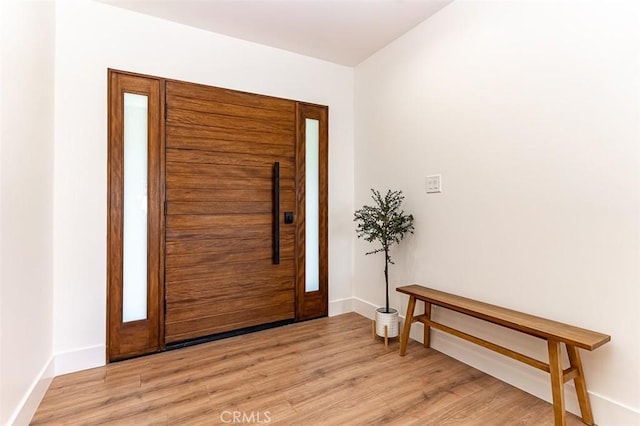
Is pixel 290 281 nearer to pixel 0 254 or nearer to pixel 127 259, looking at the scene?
pixel 127 259

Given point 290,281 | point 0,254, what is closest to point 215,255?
point 290,281

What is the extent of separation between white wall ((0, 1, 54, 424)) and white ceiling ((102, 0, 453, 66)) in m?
0.86

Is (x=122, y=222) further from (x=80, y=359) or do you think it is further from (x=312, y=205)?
(x=312, y=205)

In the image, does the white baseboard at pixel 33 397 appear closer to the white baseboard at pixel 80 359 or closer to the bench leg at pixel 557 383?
the white baseboard at pixel 80 359

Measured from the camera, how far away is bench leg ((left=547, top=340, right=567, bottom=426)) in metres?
1.55

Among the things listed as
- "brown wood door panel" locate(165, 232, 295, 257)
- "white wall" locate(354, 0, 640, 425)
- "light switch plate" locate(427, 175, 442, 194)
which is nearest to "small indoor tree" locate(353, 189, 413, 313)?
"white wall" locate(354, 0, 640, 425)

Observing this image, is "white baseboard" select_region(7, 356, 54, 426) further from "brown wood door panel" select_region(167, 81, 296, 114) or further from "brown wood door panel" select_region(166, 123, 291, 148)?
"brown wood door panel" select_region(167, 81, 296, 114)

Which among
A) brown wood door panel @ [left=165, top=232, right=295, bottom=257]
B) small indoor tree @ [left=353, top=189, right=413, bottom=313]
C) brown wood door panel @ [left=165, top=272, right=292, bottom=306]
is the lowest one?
brown wood door panel @ [left=165, top=272, right=292, bottom=306]

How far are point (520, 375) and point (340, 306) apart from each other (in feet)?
5.81

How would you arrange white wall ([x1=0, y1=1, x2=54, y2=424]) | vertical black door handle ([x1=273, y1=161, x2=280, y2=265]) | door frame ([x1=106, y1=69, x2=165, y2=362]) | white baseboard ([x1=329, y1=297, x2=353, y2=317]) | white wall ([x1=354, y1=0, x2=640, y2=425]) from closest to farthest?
1. white wall ([x1=0, y1=1, x2=54, y2=424])
2. white wall ([x1=354, y1=0, x2=640, y2=425])
3. door frame ([x1=106, y1=69, x2=165, y2=362])
4. vertical black door handle ([x1=273, y1=161, x2=280, y2=265])
5. white baseboard ([x1=329, y1=297, x2=353, y2=317])

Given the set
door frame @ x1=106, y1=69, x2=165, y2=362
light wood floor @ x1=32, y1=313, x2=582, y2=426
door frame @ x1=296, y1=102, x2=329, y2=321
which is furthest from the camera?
door frame @ x1=296, y1=102, x2=329, y2=321

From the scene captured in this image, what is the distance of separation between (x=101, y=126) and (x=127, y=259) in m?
1.00

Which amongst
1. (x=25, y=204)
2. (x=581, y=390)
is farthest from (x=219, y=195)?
(x=581, y=390)

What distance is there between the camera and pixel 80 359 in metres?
2.26
